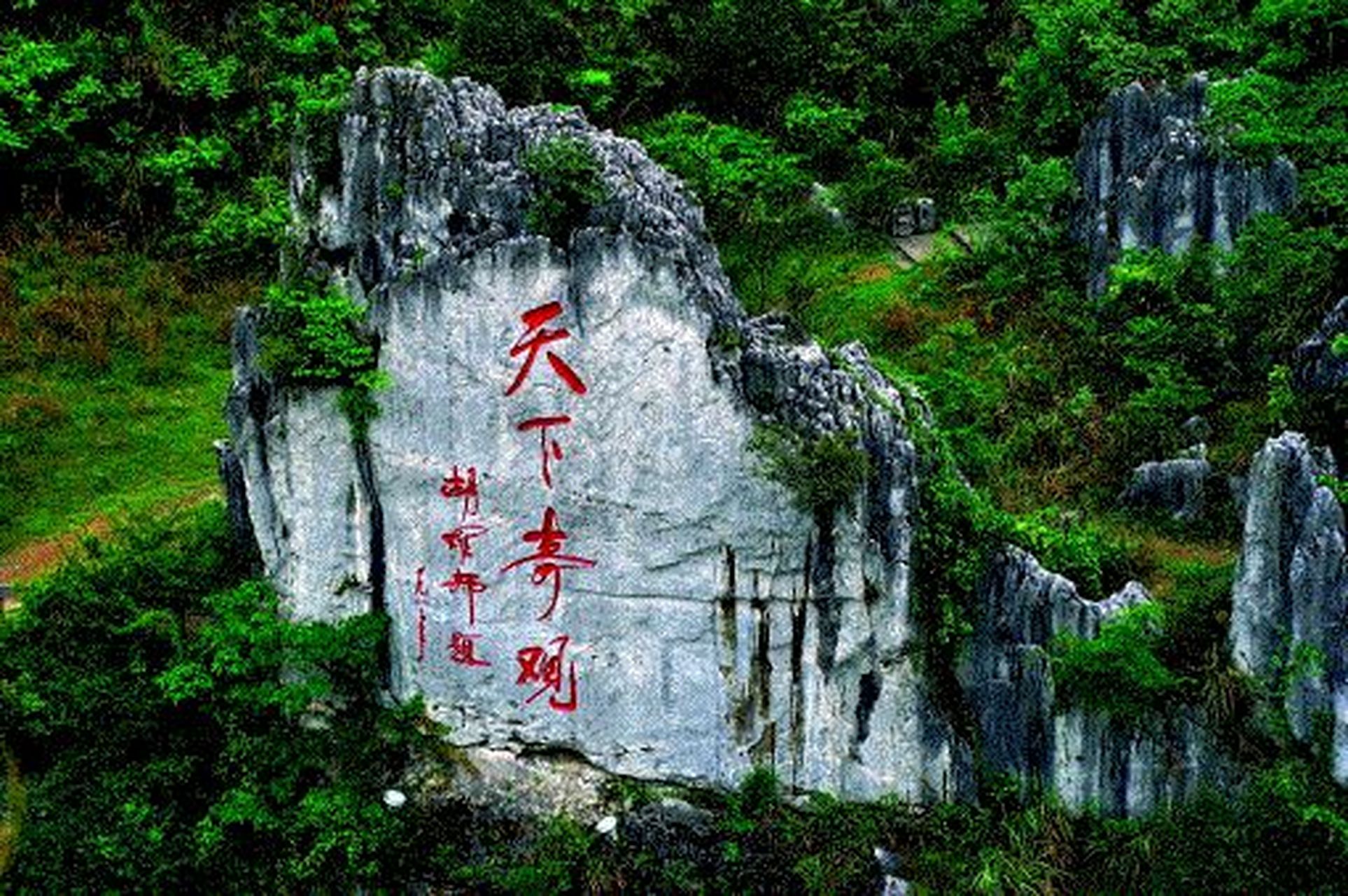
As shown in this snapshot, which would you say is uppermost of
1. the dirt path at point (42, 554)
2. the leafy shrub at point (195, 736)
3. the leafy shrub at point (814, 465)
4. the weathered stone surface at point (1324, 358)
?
the weathered stone surface at point (1324, 358)

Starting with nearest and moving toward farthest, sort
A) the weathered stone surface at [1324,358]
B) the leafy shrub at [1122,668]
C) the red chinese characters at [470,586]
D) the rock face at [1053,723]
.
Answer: the leafy shrub at [1122,668] < the rock face at [1053,723] < the red chinese characters at [470,586] < the weathered stone surface at [1324,358]

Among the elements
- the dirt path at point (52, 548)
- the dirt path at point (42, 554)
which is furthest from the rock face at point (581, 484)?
the dirt path at point (42, 554)

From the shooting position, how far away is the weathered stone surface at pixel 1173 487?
11758mm

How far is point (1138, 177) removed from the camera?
15594 mm

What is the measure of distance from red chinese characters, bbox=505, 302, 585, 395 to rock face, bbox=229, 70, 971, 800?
0.06 feet

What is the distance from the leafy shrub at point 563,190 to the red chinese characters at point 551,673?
9.50 ft

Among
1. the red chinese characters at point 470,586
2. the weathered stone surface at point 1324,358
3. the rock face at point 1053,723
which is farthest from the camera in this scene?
the weathered stone surface at point 1324,358

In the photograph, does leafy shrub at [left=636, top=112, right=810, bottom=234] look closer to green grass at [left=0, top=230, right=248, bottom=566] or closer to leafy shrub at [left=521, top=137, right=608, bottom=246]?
green grass at [left=0, top=230, right=248, bottom=566]

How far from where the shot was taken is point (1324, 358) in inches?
447

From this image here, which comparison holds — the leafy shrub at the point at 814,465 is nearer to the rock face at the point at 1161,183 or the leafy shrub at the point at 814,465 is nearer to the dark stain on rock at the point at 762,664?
the dark stain on rock at the point at 762,664

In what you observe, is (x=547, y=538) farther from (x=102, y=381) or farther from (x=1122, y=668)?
(x=102, y=381)

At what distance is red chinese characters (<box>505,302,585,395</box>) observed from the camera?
9898mm

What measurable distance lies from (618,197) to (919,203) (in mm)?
Result: 9946

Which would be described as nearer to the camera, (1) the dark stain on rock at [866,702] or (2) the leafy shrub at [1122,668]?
(2) the leafy shrub at [1122,668]
